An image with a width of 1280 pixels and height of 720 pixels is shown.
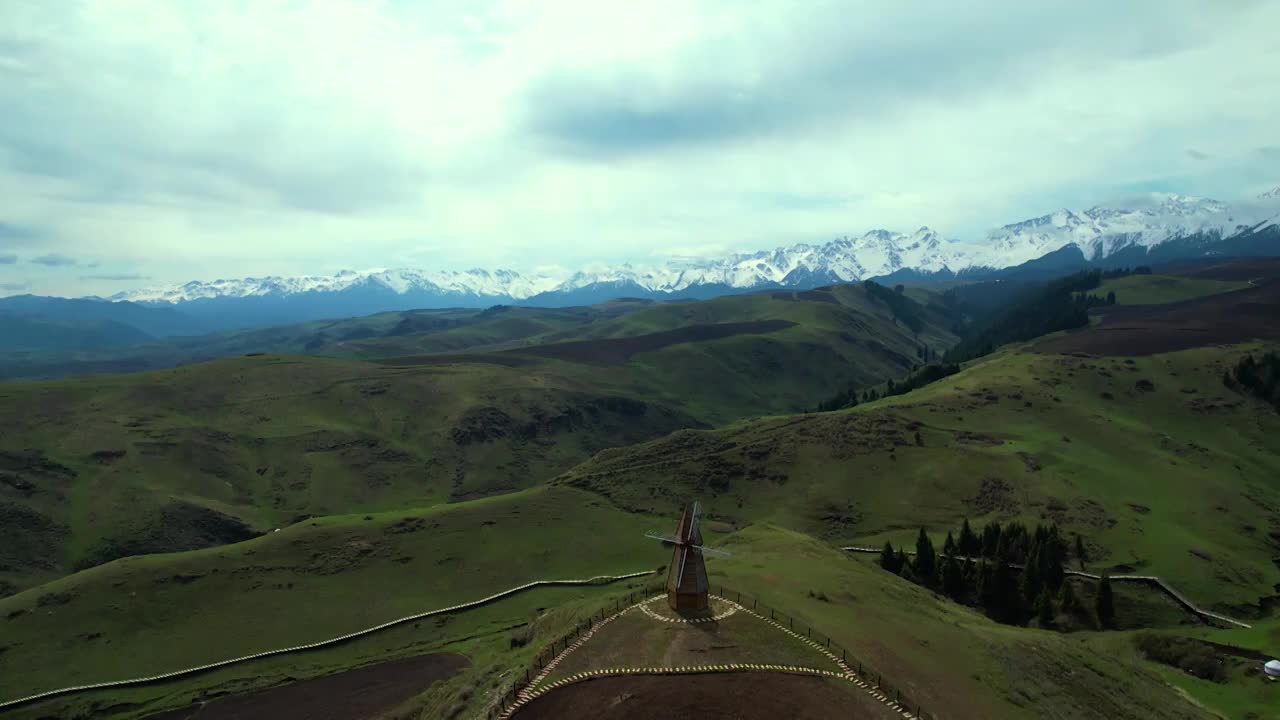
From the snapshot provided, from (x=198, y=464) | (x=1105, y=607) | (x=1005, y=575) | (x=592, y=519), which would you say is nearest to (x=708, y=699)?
(x=1005, y=575)

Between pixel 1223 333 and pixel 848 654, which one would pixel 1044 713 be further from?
pixel 1223 333

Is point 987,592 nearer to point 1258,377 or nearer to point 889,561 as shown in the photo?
point 889,561

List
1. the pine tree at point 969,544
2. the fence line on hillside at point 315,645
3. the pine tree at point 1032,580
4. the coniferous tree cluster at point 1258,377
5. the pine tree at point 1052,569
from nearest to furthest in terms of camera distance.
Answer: the fence line on hillside at point 315,645 → the pine tree at point 1032,580 → the pine tree at point 1052,569 → the pine tree at point 969,544 → the coniferous tree cluster at point 1258,377

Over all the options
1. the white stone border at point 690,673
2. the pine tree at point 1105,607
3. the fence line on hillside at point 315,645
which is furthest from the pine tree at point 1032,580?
the white stone border at point 690,673

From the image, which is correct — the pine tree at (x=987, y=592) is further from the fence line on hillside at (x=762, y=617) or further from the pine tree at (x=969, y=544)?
the fence line on hillside at (x=762, y=617)

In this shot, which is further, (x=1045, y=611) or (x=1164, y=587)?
(x=1164, y=587)

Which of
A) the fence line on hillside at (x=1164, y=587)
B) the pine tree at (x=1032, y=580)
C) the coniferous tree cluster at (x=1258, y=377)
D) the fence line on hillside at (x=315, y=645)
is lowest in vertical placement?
the fence line on hillside at (x=1164, y=587)
